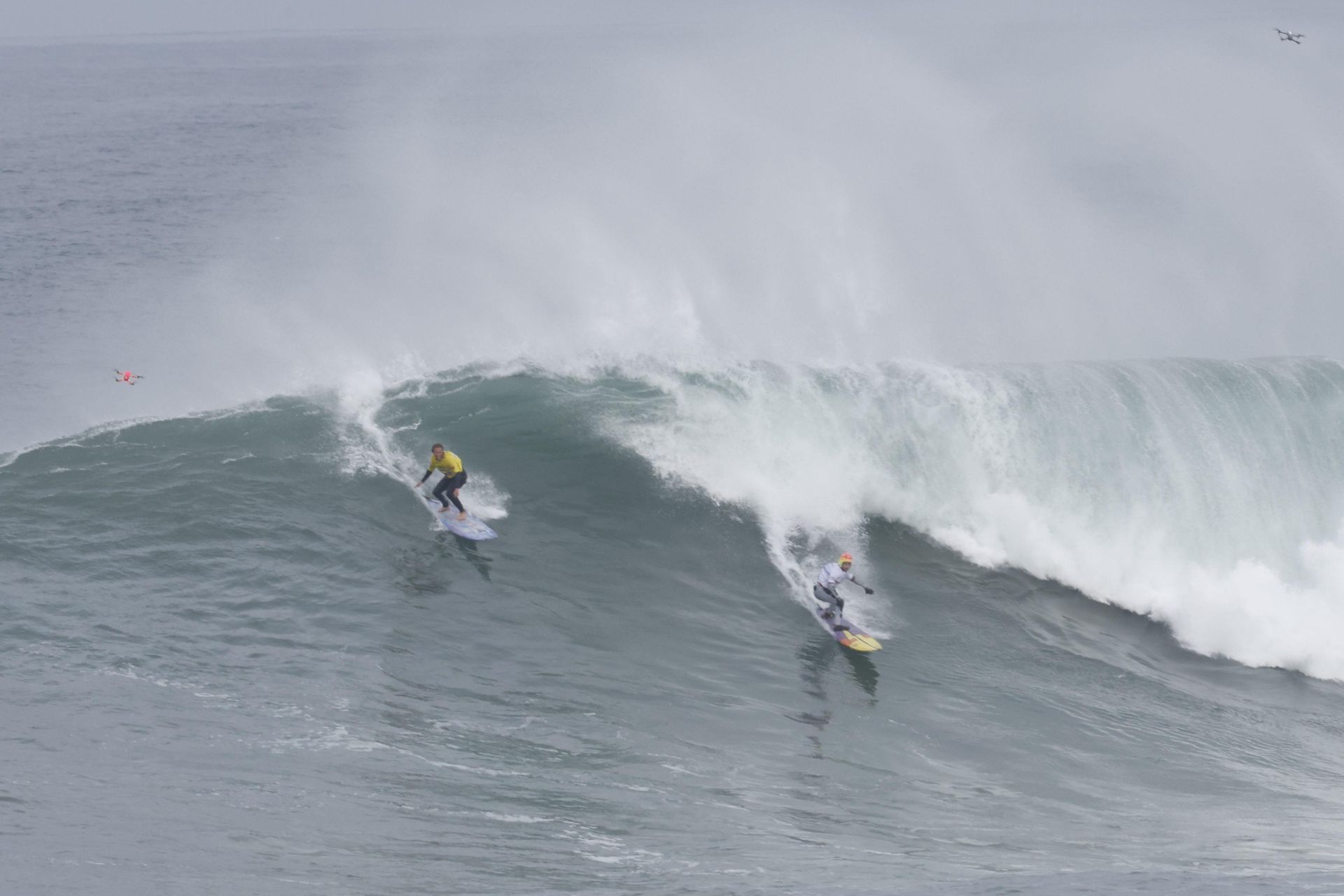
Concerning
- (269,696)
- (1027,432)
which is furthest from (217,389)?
(1027,432)

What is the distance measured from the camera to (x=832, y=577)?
20.8m

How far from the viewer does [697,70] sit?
8588 centimetres

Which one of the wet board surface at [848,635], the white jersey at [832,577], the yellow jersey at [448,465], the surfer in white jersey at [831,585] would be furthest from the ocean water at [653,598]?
the yellow jersey at [448,465]

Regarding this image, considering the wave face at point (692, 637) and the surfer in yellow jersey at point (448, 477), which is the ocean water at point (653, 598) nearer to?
the wave face at point (692, 637)

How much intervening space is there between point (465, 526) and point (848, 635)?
7.58 metres

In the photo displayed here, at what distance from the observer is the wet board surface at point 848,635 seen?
20.4 m

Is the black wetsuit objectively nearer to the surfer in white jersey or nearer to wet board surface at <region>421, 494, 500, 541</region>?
wet board surface at <region>421, 494, 500, 541</region>

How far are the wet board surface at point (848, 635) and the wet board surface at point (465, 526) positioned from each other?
6527 mm

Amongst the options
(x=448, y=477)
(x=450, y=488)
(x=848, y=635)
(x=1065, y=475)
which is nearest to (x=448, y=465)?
(x=448, y=477)

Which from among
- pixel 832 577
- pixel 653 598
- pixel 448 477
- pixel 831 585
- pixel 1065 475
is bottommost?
pixel 653 598

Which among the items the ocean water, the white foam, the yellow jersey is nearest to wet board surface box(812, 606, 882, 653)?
the ocean water

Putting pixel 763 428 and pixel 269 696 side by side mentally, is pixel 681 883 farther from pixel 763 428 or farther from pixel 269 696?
pixel 763 428

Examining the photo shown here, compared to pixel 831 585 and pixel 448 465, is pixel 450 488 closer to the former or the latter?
pixel 448 465

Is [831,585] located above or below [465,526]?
above
